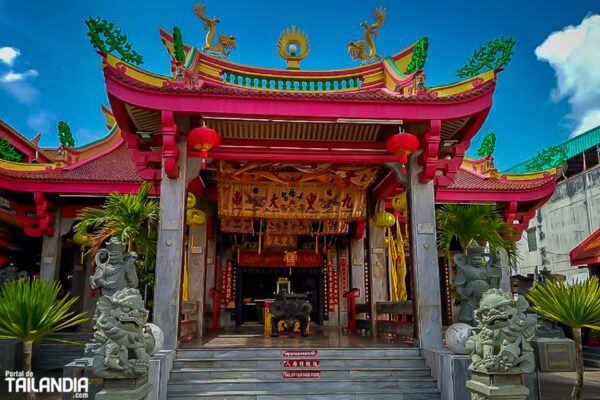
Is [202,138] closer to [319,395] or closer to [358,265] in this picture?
[319,395]

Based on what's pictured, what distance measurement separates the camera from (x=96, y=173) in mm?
11891

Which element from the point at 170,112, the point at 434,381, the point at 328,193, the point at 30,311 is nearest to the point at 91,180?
the point at 170,112

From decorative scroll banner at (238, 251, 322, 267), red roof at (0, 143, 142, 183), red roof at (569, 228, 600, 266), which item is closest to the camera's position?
red roof at (0, 143, 142, 183)

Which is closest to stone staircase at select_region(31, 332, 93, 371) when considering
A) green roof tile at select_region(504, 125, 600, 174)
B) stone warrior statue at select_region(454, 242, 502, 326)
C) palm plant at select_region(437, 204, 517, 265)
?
stone warrior statue at select_region(454, 242, 502, 326)

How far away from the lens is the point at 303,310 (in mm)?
9828

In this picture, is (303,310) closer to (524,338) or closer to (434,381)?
(434,381)

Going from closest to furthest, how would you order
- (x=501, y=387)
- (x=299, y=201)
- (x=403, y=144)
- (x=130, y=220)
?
1. (x=501, y=387)
2. (x=403, y=144)
3. (x=130, y=220)
4. (x=299, y=201)

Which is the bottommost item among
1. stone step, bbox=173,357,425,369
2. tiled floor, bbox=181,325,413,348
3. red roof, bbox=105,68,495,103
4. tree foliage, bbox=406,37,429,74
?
stone step, bbox=173,357,425,369

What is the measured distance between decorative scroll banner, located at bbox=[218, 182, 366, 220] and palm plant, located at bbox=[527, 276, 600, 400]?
546 cm

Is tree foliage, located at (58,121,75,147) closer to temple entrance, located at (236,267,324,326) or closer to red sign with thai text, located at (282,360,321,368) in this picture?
temple entrance, located at (236,267,324,326)

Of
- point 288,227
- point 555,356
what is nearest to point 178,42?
point 288,227

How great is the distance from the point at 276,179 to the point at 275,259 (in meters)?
4.09

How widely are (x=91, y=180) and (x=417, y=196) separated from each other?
8.07 m

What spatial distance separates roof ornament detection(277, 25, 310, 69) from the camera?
1084 cm
